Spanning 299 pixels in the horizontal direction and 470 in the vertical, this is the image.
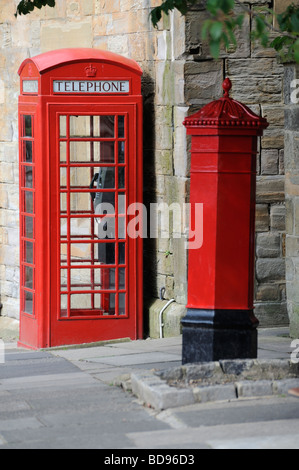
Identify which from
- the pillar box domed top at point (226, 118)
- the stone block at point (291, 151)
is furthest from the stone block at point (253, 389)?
the stone block at point (291, 151)

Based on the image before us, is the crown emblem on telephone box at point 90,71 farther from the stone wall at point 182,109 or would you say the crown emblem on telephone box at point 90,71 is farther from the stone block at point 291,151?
the stone block at point 291,151

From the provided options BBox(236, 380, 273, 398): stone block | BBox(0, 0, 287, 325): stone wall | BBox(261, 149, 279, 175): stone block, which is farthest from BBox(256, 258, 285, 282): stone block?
BBox(236, 380, 273, 398): stone block

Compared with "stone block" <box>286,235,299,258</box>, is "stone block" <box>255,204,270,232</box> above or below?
above

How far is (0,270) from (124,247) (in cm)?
306

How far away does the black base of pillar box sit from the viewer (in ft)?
19.1

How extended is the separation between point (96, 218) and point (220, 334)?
2758mm

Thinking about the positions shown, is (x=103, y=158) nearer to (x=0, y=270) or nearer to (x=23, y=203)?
(x=23, y=203)

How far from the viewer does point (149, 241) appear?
855 cm

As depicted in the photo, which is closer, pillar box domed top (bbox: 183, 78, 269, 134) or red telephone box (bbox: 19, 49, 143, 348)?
pillar box domed top (bbox: 183, 78, 269, 134)

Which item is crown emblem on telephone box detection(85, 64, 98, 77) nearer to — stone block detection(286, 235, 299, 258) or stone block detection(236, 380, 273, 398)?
stone block detection(286, 235, 299, 258)

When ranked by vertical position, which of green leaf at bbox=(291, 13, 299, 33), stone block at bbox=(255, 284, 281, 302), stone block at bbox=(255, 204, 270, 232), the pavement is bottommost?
the pavement


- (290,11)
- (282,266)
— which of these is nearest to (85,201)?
(282,266)

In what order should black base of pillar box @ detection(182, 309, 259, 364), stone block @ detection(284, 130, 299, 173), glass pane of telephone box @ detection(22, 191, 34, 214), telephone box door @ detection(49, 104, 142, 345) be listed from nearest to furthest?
black base of pillar box @ detection(182, 309, 259, 364)
stone block @ detection(284, 130, 299, 173)
telephone box door @ detection(49, 104, 142, 345)
glass pane of telephone box @ detection(22, 191, 34, 214)
